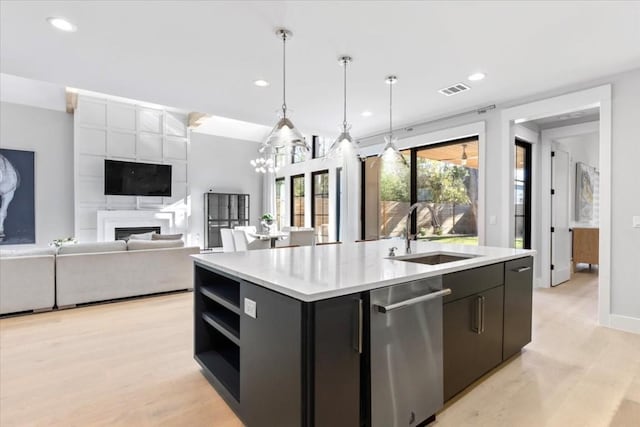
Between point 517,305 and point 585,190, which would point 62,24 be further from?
point 585,190

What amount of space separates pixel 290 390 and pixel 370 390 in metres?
0.36

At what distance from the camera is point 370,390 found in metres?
1.46

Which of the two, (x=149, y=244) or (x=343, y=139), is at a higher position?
(x=343, y=139)

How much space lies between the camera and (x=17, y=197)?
667cm

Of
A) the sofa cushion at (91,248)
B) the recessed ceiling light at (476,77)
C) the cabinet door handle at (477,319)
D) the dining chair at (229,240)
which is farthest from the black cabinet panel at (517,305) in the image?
the dining chair at (229,240)

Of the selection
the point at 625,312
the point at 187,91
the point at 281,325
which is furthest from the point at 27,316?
the point at 625,312

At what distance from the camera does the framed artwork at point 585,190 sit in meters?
6.30

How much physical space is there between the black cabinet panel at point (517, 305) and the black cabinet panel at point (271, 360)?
5.83 ft

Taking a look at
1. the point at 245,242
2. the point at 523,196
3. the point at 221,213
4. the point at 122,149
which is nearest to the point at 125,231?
the point at 122,149

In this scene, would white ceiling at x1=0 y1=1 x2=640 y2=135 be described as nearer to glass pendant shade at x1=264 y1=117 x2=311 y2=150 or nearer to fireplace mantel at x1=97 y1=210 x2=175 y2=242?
glass pendant shade at x1=264 y1=117 x2=311 y2=150

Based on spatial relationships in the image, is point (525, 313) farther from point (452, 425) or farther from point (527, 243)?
point (527, 243)

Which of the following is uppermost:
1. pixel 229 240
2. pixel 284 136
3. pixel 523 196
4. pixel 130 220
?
pixel 284 136

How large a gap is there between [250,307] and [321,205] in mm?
6875

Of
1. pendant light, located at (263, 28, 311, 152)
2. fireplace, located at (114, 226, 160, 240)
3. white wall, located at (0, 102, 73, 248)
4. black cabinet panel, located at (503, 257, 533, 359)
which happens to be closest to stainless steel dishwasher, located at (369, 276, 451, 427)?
black cabinet panel, located at (503, 257, 533, 359)
